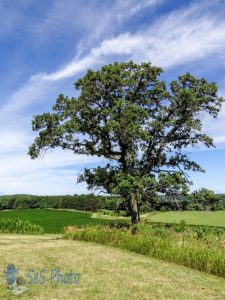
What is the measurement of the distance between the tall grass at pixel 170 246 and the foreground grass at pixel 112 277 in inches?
20.3

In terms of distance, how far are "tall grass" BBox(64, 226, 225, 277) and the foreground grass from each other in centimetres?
52

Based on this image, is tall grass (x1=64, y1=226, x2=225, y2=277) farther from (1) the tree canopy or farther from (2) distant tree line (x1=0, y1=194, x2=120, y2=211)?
(2) distant tree line (x1=0, y1=194, x2=120, y2=211)

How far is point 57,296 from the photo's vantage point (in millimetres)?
9242

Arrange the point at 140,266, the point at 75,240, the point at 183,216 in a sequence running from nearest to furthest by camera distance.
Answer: the point at 140,266
the point at 75,240
the point at 183,216

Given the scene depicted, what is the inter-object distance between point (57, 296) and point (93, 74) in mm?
18985

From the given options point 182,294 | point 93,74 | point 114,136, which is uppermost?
point 93,74

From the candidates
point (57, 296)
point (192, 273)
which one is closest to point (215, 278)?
point (192, 273)

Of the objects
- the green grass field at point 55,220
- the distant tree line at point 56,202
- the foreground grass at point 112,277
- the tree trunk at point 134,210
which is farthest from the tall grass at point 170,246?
the distant tree line at point 56,202

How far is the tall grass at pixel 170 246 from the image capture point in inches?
512

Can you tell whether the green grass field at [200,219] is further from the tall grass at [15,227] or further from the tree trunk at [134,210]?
the tree trunk at [134,210]

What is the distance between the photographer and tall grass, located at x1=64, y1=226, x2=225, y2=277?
13.0 meters

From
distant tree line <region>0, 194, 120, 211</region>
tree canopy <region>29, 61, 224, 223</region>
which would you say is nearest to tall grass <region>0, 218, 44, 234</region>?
tree canopy <region>29, 61, 224, 223</region>

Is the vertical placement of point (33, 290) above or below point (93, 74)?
below

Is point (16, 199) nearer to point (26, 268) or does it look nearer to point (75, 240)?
point (75, 240)
